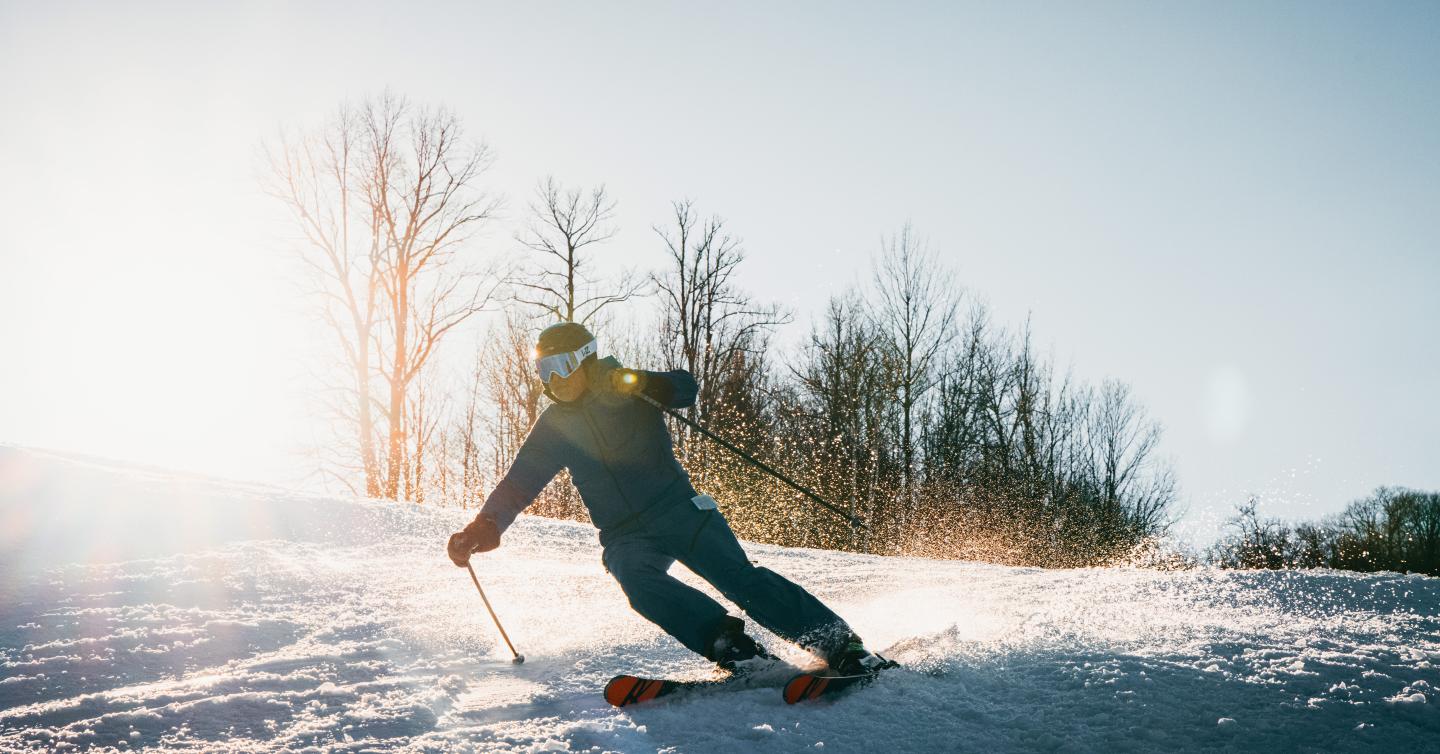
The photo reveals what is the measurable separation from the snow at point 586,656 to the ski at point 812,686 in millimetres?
39

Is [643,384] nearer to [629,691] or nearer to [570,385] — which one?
[570,385]

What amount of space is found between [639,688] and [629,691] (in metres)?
0.03

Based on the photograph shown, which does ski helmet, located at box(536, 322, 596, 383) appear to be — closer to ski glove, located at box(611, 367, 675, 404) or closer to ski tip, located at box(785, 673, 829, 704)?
ski glove, located at box(611, 367, 675, 404)

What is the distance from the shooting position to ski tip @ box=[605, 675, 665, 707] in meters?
2.68

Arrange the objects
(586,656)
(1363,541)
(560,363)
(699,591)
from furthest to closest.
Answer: (1363,541)
(586,656)
(560,363)
(699,591)

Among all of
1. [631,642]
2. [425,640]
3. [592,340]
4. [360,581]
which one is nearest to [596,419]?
[592,340]

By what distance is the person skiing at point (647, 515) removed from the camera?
9.45 feet

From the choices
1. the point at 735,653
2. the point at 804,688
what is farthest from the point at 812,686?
the point at 735,653

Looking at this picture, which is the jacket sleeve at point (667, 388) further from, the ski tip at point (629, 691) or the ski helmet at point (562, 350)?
the ski tip at point (629, 691)

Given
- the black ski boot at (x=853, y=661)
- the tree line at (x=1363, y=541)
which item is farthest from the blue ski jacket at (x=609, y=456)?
the tree line at (x=1363, y=541)

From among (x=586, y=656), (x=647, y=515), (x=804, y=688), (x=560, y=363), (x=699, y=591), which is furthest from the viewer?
(x=586, y=656)

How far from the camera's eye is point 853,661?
110 inches

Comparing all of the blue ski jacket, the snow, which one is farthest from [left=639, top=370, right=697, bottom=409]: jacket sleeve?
the snow

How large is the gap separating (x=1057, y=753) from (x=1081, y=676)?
484 mm
